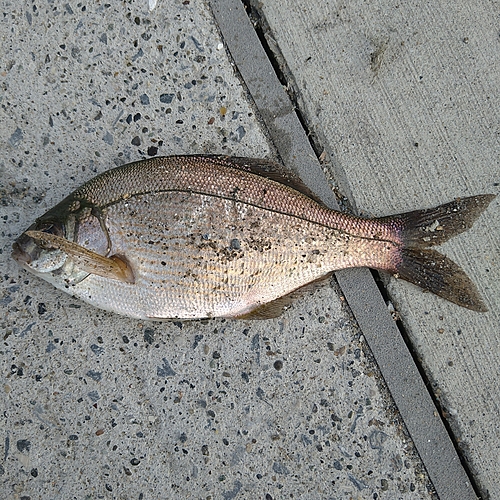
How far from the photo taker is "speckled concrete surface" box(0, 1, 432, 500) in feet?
7.78

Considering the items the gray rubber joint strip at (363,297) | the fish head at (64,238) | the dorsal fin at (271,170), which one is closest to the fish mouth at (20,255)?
the fish head at (64,238)

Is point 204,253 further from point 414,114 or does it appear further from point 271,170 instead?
point 414,114

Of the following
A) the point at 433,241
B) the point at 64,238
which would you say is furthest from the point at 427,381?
the point at 64,238

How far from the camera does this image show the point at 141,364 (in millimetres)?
2412

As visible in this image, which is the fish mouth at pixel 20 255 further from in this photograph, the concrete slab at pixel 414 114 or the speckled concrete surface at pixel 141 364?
the concrete slab at pixel 414 114

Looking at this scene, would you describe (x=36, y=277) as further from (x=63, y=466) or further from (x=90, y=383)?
(x=63, y=466)

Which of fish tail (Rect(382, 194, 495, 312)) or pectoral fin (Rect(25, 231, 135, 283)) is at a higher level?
pectoral fin (Rect(25, 231, 135, 283))

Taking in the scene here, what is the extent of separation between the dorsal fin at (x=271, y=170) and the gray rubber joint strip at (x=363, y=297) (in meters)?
0.20

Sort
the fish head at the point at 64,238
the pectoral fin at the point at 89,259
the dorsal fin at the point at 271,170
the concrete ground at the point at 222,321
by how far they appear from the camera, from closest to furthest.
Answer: the pectoral fin at the point at 89,259
the fish head at the point at 64,238
the dorsal fin at the point at 271,170
the concrete ground at the point at 222,321

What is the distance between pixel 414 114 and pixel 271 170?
0.87m

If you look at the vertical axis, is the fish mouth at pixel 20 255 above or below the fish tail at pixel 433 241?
above

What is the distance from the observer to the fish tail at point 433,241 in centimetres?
229

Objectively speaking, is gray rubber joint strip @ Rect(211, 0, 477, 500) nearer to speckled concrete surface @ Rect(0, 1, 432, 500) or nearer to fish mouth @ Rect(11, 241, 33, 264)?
speckled concrete surface @ Rect(0, 1, 432, 500)

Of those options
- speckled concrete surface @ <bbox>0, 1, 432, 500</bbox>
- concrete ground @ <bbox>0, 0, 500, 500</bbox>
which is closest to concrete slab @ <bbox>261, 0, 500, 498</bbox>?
concrete ground @ <bbox>0, 0, 500, 500</bbox>
